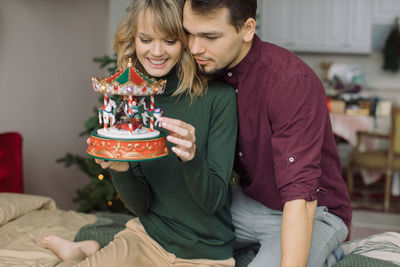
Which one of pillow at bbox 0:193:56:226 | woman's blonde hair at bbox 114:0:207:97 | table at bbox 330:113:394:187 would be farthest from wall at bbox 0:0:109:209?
table at bbox 330:113:394:187

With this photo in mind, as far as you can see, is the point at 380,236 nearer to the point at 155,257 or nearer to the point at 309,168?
the point at 309,168

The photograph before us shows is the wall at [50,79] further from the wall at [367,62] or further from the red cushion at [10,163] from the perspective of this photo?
the wall at [367,62]

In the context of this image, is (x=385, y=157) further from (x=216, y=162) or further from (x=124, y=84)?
(x=124, y=84)

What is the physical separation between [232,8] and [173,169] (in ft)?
1.89

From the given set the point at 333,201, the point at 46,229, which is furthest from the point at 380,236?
the point at 46,229

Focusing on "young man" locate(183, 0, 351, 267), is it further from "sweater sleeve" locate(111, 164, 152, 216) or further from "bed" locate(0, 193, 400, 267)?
"sweater sleeve" locate(111, 164, 152, 216)

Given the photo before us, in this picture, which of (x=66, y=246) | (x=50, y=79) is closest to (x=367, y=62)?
(x=50, y=79)

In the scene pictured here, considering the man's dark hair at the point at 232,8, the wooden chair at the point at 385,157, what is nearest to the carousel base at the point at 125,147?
the man's dark hair at the point at 232,8

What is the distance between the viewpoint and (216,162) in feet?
5.14

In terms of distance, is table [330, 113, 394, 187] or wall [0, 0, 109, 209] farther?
table [330, 113, 394, 187]

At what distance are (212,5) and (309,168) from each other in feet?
1.90

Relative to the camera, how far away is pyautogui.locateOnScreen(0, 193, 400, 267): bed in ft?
6.20

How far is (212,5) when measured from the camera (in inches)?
57.5

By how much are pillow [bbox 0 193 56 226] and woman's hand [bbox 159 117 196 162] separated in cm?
140
